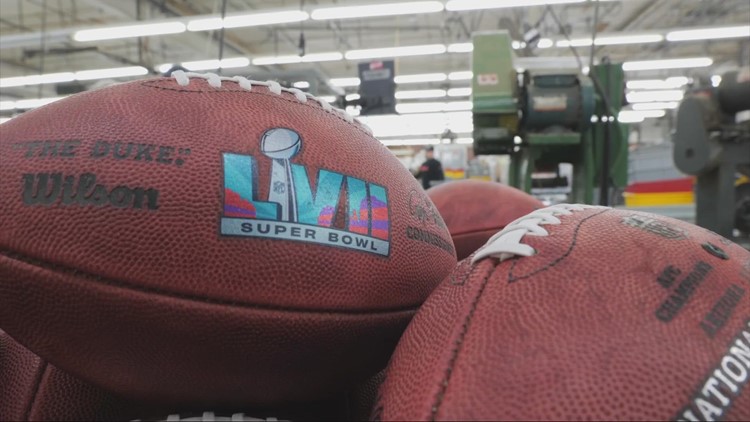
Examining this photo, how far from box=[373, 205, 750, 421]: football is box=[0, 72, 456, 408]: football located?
0.10 metres

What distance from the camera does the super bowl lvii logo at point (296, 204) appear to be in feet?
1.73

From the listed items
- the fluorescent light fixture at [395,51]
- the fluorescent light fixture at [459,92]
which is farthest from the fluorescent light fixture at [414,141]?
the fluorescent light fixture at [395,51]

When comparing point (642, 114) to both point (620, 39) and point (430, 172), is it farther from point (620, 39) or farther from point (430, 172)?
point (430, 172)

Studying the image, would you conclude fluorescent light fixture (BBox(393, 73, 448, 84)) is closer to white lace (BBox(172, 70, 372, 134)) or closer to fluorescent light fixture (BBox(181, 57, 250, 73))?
fluorescent light fixture (BBox(181, 57, 250, 73))

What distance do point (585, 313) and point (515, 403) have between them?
10 cm

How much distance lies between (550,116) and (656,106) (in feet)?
32.5

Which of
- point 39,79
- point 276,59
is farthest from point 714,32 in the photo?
point 39,79

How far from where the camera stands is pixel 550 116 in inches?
96.9

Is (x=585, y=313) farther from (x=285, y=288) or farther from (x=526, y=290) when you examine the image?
(x=285, y=288)

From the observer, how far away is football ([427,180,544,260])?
128 cm

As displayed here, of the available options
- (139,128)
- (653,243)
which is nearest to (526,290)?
(653,243)

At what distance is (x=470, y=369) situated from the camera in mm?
413

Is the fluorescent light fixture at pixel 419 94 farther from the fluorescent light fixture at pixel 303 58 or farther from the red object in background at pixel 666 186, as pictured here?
the red object in background at pixel 666 186

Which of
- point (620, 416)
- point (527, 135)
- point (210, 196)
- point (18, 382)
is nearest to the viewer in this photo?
point (620, 416)
